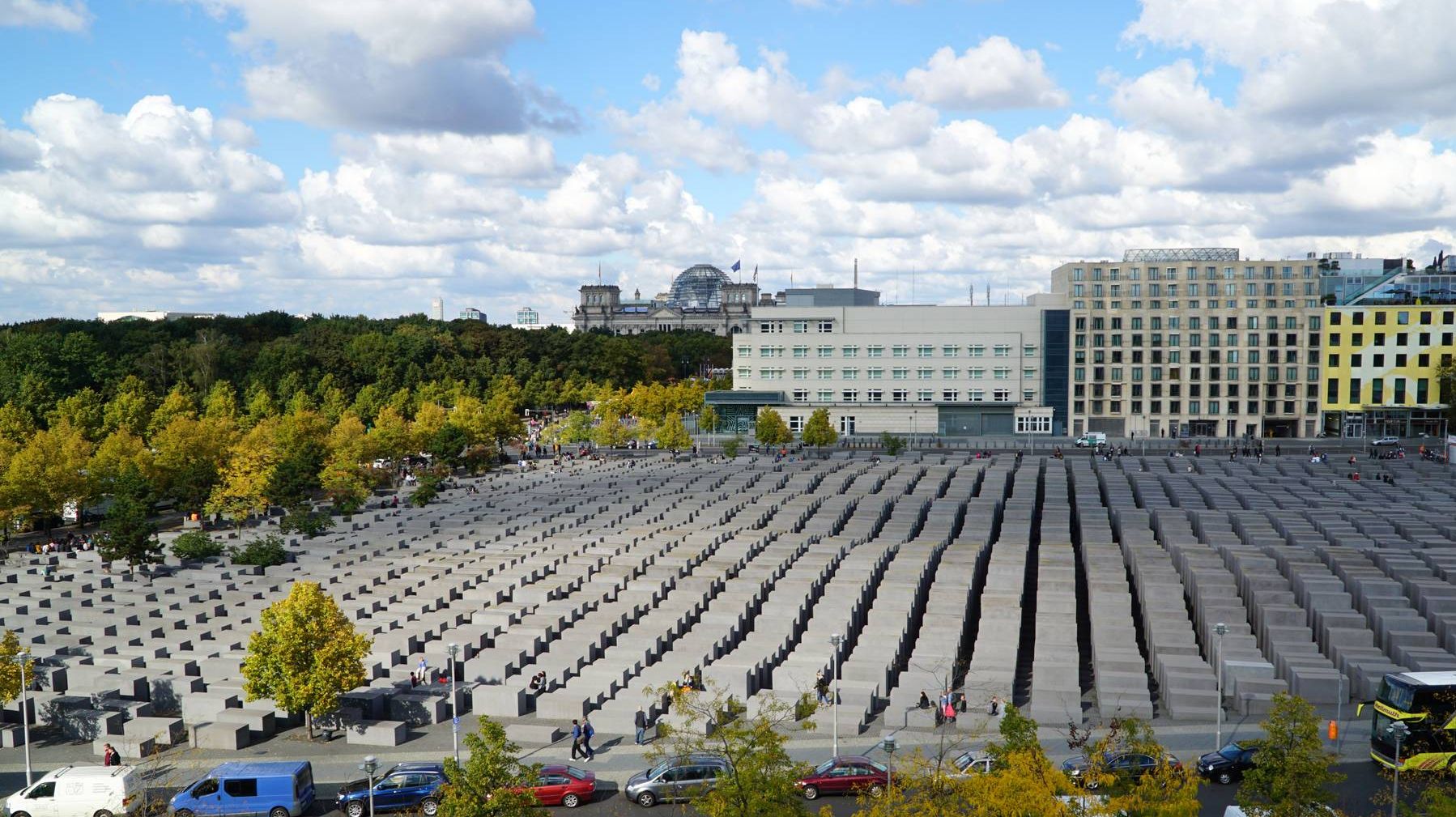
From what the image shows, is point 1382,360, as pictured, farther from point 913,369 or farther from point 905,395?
point 905,395

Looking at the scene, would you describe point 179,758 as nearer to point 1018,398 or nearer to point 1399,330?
point 1018,398

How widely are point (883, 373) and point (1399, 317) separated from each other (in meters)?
45.7

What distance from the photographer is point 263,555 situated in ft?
139

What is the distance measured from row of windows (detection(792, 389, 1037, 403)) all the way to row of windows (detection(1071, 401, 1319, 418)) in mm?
6535

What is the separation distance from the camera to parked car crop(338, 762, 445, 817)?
68.0 ft

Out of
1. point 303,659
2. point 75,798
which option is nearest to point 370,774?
point 75,798

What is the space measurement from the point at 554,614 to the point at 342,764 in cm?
1018

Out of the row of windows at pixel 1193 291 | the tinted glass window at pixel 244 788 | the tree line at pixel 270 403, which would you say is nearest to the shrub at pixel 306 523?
the tree line at pixel 270 403

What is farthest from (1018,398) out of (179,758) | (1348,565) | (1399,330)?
(179,758)

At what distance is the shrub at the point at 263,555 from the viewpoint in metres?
42.4

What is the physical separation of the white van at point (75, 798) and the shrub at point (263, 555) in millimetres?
22185

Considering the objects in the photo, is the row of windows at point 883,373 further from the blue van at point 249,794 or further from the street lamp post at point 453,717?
the blue van at point 249,794

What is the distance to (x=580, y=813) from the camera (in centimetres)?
2078

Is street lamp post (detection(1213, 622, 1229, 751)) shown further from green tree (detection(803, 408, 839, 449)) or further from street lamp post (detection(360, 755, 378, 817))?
green tree (detection(803, 408, 839, 449))
